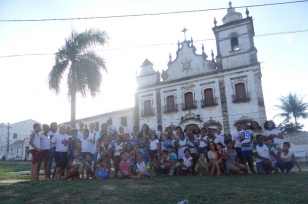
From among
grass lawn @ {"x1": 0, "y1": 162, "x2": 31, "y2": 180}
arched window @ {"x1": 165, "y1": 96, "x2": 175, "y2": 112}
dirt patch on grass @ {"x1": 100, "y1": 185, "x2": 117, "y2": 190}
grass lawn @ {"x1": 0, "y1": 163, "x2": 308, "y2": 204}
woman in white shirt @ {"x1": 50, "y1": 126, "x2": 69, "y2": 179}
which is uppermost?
arched window @ {"x1": 165, "y1": 96, "x2": 175, "y2": 112}

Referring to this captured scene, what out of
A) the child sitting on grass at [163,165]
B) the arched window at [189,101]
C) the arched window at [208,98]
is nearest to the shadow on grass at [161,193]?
the child sitting on grass at [163,165]

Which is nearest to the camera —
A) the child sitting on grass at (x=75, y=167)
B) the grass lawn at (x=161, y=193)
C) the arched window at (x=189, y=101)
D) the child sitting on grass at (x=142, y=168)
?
the grass lawn at (x=161, y=193)

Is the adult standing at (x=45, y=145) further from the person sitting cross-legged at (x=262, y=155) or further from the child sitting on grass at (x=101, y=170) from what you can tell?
the person sitting cross-legged at (x=262, y=155)

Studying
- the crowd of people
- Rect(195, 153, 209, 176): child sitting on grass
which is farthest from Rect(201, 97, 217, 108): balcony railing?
Rect(195, 153, 209, 176): child sitting on grass

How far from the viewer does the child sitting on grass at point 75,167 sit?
7958 mm

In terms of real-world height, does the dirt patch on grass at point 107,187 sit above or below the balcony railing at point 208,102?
below

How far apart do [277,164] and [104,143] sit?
595 cm

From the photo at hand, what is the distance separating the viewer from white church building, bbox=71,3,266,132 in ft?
67.8

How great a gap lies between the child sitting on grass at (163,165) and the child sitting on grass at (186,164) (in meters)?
0.50

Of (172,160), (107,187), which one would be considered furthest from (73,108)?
(107,187)

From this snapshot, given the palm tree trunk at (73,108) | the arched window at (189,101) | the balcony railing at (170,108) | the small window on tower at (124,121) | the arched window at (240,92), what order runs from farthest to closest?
the small window on tower at (124,121) < the balcony railing at (170,108) < the arched window at (189,101) < the arched window at (240,92) < the palm tree trunk at (73,108)

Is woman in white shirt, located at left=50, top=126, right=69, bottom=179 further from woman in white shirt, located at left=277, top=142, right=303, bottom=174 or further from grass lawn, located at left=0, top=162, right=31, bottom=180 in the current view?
woman in white shirt, located at left=277, top=142, right=303, bottom=174

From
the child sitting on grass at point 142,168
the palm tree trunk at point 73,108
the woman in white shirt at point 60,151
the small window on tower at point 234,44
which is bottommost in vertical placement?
the child sitting on grass at point 142,168

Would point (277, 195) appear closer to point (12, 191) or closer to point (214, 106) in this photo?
point (12, 191)
